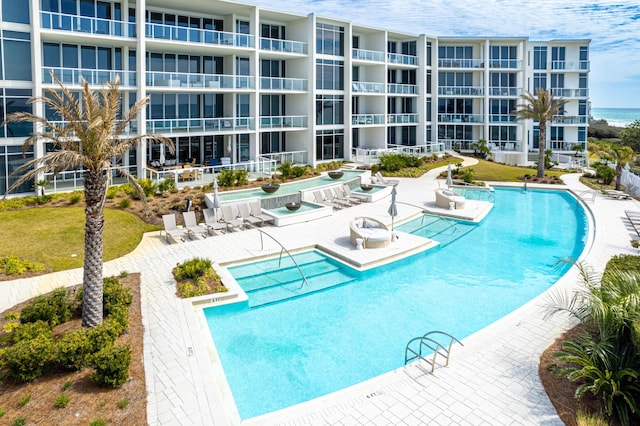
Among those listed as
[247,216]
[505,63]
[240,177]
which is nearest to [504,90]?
[505,63]

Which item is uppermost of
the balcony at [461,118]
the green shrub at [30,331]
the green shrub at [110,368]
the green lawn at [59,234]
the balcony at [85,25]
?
the balcony at [85,25]

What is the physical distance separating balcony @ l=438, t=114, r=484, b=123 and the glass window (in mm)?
36069

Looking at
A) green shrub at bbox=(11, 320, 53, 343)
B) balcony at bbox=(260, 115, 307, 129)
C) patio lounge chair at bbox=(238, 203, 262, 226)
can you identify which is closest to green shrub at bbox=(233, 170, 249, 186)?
patio lounge chair at bbox=(238, 203, 262, 226)

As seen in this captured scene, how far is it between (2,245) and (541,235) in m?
21.3

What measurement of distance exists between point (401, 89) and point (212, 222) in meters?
27.7

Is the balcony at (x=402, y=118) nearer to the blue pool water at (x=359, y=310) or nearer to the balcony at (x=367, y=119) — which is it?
the balcony at (x=367, y=119)

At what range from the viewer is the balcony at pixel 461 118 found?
48.4m

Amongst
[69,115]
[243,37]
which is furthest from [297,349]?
[243,37]

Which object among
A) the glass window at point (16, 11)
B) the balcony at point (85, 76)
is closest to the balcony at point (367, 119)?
the balcony at point (85, 76)

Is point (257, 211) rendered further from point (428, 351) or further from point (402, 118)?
point (402, 118)

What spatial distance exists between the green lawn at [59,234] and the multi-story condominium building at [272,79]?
10.6 feet

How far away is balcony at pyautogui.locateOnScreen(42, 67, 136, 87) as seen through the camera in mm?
24656

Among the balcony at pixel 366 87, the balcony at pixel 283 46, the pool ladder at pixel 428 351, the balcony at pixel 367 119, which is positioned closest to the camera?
the pool ladder at pixel 428 351

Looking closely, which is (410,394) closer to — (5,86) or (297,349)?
(297,349)
